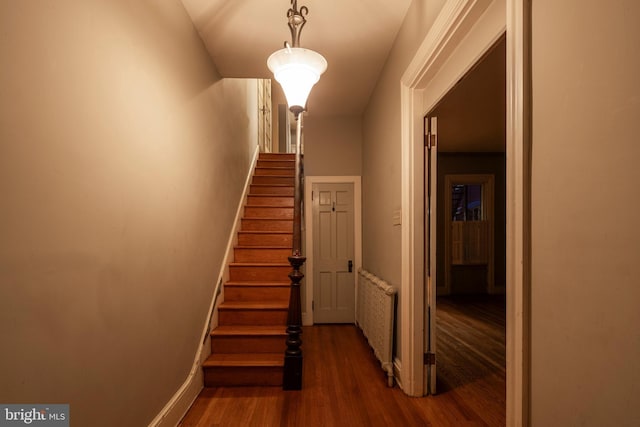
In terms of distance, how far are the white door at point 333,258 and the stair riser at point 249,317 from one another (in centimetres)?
139

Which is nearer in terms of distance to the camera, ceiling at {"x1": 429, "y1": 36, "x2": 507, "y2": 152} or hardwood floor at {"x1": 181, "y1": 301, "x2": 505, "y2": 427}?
hardwood floor at {"x1": 181, "y1": 301, "x2": 505, "y2": 427}

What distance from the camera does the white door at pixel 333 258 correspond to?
A: 4332 millimetres

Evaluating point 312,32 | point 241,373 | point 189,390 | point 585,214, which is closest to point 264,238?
point 241,373

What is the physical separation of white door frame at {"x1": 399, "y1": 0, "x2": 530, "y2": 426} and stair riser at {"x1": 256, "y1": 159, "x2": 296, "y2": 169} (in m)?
3.34

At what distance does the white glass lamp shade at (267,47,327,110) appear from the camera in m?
1.69

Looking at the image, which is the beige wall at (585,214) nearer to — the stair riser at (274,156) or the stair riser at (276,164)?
the stair riser at (276,164)

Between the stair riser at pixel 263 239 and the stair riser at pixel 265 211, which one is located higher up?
the stair riser at pixel 265 211

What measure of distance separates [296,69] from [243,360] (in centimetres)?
218

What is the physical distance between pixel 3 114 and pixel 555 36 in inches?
59.8

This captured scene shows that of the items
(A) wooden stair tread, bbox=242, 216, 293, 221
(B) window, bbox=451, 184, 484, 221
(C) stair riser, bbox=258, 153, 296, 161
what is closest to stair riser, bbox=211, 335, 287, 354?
(A) wooden stair tread, bbox=242, 216, 293, 221

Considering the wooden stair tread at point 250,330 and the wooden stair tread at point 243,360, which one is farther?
the wooden stair tread at point 250,330

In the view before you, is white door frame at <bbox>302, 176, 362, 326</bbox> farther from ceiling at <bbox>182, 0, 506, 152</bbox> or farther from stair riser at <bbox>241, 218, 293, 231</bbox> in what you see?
ceiling at <bbox>182, 0, 506, 152</bbox>

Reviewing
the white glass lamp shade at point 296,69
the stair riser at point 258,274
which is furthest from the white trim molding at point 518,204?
the stair riser at point 258,274

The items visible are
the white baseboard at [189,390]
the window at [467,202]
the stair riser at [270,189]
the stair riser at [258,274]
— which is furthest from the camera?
the window at [467,202]
